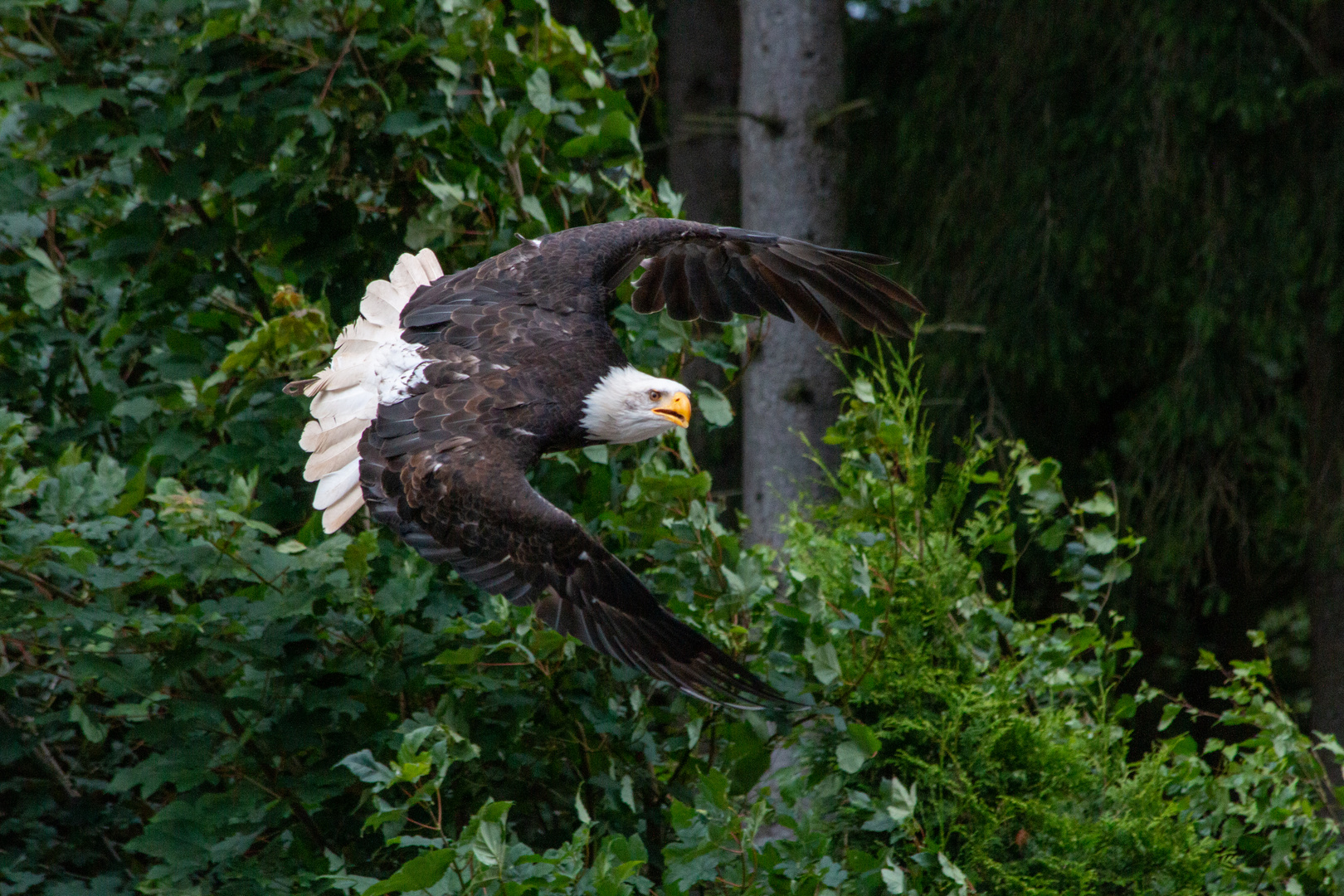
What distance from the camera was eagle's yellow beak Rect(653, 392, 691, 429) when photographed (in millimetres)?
3158

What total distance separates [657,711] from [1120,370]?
446 cm

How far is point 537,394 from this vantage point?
3090 millimetres

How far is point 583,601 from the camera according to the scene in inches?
113

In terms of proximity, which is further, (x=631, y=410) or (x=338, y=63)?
(x=338, y=63)

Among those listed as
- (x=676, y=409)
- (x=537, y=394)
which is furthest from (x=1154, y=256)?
(x=537, y=394)

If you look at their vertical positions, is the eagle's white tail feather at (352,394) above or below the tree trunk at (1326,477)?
above

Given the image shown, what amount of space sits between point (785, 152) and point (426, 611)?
138 inches

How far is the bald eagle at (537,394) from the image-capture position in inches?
112

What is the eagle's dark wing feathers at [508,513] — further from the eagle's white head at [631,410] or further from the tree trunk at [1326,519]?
the tree trunk at [1326,519]

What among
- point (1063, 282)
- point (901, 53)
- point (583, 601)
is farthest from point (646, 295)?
point (901, 53)

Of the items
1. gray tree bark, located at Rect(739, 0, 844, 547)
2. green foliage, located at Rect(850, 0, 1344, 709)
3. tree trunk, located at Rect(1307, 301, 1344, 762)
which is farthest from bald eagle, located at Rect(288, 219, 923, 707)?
tree trunk, located at Rect(1307, 301, 1344, 762)

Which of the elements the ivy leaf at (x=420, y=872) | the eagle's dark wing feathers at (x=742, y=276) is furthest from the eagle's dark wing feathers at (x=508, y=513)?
the ivy leaf at (x=420, y=872)

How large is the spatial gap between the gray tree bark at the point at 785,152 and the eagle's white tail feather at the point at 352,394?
271cm

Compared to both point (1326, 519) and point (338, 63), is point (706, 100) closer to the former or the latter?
point (1326, 519)
